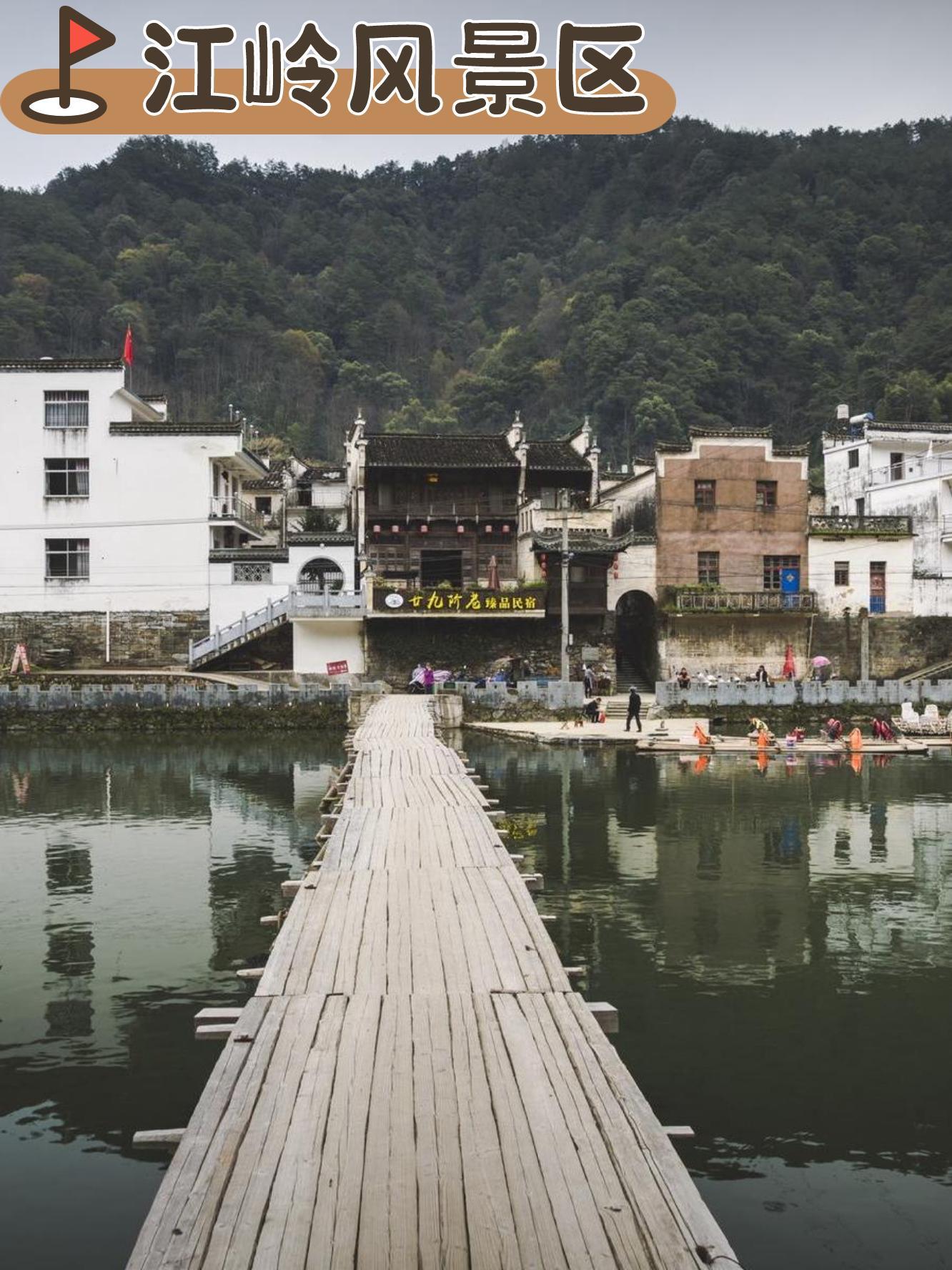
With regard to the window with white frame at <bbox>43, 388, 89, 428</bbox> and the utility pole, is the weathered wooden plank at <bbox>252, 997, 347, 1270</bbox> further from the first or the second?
the window with white frame at <bbox>43, 388, 89, 428</bbox>

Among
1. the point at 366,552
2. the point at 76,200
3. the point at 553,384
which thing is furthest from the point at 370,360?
the point at 366,552

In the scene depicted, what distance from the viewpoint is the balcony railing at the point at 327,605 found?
45156 millimetres

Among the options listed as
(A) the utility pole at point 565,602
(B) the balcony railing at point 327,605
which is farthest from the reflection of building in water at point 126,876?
(A) the utility pole at point 565,602

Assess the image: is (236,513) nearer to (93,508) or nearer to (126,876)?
(93,508)

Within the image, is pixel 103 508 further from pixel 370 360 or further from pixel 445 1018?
pixel 370 360

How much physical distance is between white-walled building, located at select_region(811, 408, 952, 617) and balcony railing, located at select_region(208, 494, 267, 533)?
26090 mm

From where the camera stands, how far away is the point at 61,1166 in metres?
9.62

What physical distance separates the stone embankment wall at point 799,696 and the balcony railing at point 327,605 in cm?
1180

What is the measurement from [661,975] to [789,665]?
34483 mm

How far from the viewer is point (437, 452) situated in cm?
5103

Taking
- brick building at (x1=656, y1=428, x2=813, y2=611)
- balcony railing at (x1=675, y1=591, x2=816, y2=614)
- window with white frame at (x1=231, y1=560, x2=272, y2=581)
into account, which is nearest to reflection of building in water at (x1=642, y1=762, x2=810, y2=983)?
balcony railing at (x1=675, y1=591, x2=816, y2=614)

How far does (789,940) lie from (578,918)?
2.92 m

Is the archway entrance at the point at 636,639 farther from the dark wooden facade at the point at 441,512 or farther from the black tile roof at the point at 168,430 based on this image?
the black tile roof at the point at 168,430

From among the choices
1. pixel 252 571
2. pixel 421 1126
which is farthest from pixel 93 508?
pixel 421 1126
